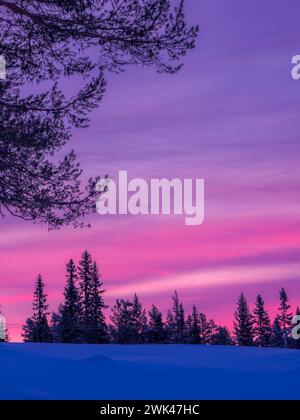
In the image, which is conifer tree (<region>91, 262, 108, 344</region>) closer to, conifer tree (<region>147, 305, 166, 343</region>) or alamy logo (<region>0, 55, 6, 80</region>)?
conifer tree (<region>147, 305, 166, 343</region>)

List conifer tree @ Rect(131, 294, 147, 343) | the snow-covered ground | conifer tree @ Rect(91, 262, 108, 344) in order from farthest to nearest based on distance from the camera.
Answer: conifer tree @ Rect(131, 294, 147, 343) → conifer tree @ Rect(91, 262, 108, 344) → the snow-covered ground

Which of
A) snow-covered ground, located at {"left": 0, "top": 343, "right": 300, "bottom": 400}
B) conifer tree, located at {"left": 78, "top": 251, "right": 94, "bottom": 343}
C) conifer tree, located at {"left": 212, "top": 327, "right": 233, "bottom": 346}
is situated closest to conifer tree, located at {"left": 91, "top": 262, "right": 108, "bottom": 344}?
conifer tree, located at {"left": 78, "top": 251, "right": 94, "bottom": 343}

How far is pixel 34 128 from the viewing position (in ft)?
53.2

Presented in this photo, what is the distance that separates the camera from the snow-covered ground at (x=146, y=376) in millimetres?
10203

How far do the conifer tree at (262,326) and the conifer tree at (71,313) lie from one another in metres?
44.2

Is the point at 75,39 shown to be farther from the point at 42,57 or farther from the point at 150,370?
the point at 150,370

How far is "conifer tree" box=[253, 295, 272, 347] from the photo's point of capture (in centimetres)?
8956

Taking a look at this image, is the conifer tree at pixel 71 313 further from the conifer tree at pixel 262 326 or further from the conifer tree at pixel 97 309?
the conifer tree at pixel 262 326

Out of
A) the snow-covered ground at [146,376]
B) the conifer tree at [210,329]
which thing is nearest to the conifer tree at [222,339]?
the conifer tree at [210,329]

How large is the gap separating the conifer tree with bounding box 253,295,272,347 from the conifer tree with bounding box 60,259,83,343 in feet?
145

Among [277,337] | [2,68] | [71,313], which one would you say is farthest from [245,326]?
[2,68]
